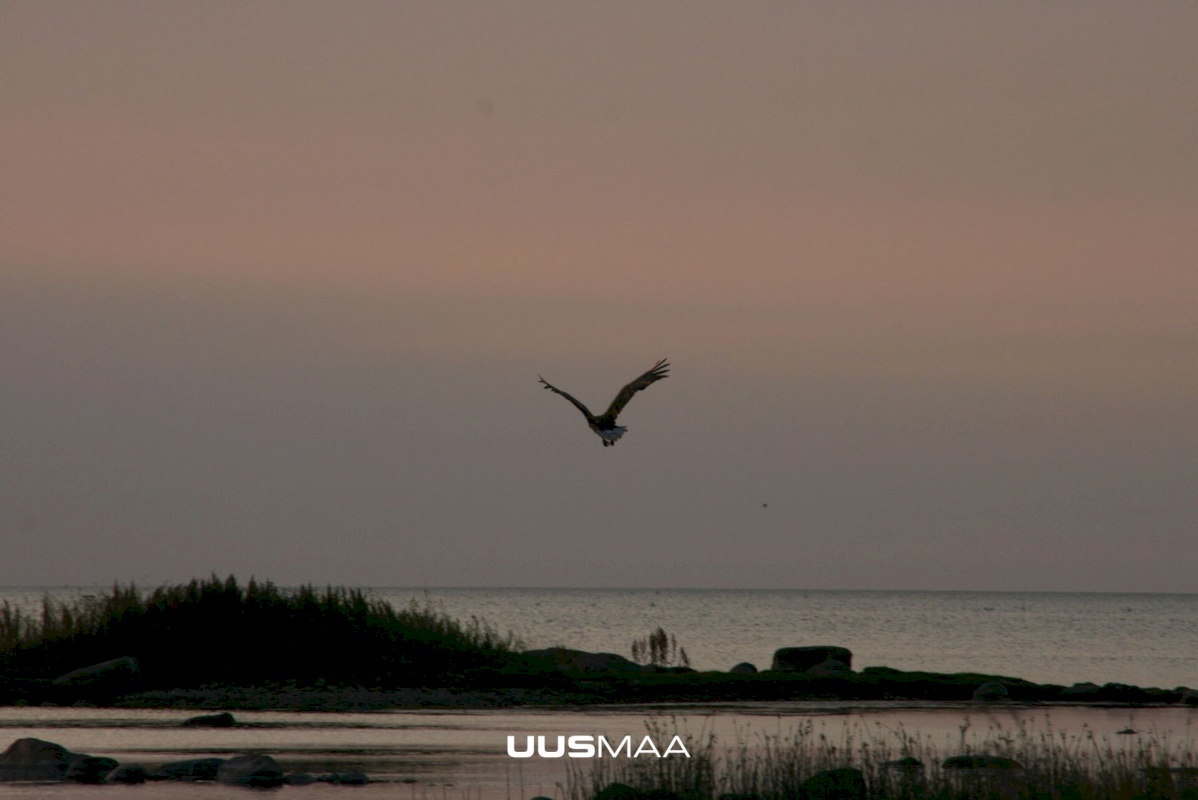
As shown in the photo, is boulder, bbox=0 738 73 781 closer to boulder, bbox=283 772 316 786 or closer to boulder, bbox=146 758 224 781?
boulder, bbox=146 758 224 781

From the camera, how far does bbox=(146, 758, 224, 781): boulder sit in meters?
27.7

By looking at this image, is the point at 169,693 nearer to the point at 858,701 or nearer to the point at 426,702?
the point at 426,702

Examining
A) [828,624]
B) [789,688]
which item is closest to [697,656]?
[789,688]

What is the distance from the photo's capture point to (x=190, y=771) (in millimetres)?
27828

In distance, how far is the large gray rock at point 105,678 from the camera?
144 ft

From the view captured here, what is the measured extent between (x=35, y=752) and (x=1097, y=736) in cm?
2192

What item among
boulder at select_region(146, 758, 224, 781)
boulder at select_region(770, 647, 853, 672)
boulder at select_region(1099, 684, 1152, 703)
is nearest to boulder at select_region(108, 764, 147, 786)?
boulder at select_region(146, 758, 224, 781)

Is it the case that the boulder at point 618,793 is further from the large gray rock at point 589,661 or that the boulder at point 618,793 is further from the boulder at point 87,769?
the large gray rock at point 589,661

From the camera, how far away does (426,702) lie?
43.9m

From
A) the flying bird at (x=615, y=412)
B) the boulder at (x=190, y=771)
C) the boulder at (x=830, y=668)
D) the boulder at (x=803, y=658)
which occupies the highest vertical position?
the flying bird at (x=615, y=412)

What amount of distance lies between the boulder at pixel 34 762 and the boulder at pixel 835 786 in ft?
40.8

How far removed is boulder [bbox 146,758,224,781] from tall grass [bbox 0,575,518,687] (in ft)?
59.4

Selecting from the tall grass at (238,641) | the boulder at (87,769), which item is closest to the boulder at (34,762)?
the boulder at (87,769)

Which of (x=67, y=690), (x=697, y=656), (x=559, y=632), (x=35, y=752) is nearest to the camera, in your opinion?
(x=35, y=752)
